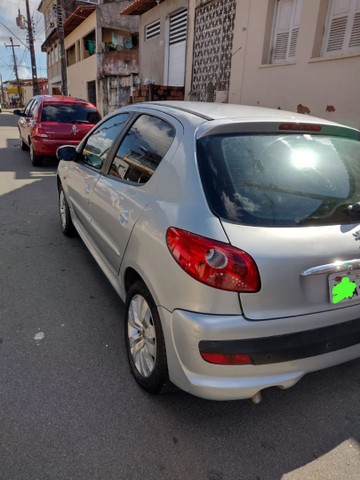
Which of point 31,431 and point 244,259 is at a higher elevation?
point 244,259

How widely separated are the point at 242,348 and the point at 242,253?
17.6 inches

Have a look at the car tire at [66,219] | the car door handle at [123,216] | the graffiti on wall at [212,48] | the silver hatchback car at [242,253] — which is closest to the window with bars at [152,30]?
the graffiti on wall at [212,48]

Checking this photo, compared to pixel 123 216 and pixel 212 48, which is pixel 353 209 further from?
pixel 212 48

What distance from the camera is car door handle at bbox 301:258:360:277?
1.74m

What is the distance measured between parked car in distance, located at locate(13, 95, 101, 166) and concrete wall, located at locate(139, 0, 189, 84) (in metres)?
5.20

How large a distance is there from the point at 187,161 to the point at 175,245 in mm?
486

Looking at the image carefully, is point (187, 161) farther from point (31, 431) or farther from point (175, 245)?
point (31, 431)

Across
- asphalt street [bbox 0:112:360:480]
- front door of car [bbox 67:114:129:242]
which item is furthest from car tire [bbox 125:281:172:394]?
front door of car [bbox 67:114:129:242]

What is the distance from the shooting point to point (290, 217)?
71.8 inches

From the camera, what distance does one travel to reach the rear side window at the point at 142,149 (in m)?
2.34

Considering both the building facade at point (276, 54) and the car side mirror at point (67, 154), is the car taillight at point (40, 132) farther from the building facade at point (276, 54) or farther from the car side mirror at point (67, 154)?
the car side mirror at point (67, 154)

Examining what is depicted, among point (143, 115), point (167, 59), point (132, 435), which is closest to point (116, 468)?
point (132, 435)

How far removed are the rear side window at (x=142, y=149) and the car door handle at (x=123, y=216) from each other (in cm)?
22

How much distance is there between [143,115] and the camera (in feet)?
9.19
